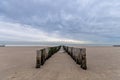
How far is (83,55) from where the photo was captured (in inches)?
319

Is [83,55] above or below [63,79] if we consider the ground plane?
above

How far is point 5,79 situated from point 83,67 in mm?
4437

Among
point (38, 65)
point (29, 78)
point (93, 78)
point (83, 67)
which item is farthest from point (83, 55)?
point (29, 78)

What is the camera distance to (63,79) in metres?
5.68

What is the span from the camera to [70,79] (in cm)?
571

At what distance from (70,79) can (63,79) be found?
0.98 ft

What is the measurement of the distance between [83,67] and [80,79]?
2455mm

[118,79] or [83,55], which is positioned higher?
[83,55]

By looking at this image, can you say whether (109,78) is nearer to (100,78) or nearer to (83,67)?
(100,78)

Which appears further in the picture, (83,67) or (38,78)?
(83,67)

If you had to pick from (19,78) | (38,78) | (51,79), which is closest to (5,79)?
(19,78)

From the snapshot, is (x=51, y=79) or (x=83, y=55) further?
(x=83, y=55)

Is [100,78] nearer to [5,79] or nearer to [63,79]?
[63,79]

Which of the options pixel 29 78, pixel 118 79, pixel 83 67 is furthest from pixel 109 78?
pixel 29 78
